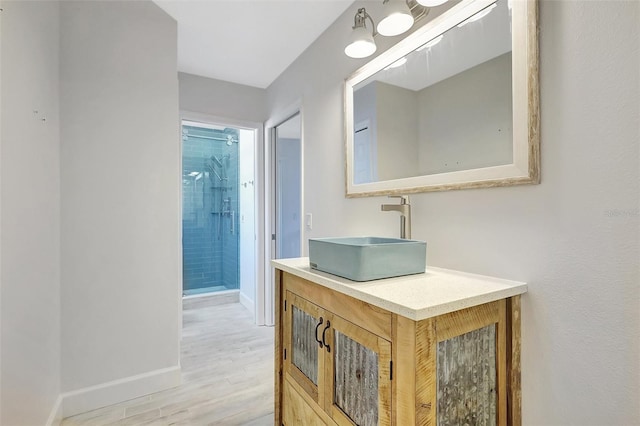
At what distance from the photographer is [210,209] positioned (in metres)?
4.38

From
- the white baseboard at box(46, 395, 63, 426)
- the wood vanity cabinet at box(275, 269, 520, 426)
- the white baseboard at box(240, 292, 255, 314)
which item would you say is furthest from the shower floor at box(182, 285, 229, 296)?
the wood vanity cabinet at box(275, 269, 520, 426)

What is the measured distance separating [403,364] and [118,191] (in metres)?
1.91

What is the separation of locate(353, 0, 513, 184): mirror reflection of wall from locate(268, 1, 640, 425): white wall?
13 centimetres

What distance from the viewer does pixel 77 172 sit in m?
1.80

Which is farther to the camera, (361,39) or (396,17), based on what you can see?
(361,39)

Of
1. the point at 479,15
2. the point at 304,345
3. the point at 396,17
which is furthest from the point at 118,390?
the point at 479,15

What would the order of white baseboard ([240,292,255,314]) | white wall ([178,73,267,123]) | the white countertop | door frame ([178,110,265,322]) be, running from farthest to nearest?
white baseboard ([240,292,255,314]) < door frame ([178,110,265,322]) < white wall ([178,73,267,123]) < the white countertop

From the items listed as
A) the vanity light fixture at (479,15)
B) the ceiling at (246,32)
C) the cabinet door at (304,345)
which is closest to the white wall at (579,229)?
the vanity light fixture at (479,15)

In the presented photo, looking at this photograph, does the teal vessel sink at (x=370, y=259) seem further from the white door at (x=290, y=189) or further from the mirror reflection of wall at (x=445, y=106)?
the white door at (x=290, y=189)

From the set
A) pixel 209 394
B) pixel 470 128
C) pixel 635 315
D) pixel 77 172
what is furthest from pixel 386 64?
pixel 209 394

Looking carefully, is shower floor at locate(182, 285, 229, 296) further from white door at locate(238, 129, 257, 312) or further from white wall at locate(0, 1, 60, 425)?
white wall at locate(0, 1, 60, 425)

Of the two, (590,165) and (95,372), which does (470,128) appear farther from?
(95,372)

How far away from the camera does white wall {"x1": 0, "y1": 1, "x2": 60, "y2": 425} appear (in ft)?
3.74

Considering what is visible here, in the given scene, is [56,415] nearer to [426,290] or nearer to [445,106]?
[426,290]
